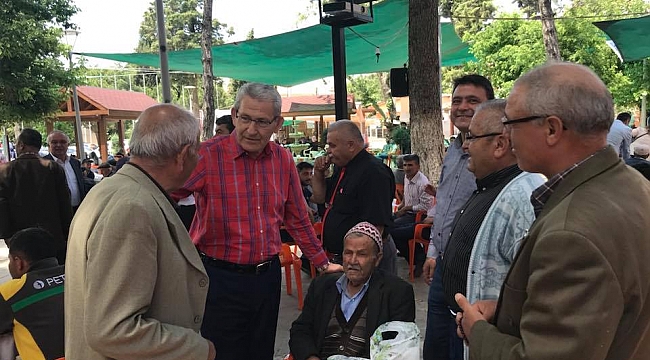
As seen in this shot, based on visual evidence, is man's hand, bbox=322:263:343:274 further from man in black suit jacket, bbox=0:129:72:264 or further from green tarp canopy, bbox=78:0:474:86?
→ green tarp canopy, bbox=78:0:474:86

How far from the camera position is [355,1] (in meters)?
5.08

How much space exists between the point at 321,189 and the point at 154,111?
2108 mm

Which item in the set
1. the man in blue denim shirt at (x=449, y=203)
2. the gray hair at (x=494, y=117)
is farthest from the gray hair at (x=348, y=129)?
the gray hair at (x=494, y=117)

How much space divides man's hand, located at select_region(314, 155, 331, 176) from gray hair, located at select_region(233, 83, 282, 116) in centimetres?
101

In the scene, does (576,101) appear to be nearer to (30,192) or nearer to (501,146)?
(501,146)

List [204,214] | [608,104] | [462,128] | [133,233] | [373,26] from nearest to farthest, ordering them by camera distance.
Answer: [608,104], [133,233], [204,214], [462,128], [373,26]

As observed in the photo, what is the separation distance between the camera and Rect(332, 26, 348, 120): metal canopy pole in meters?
4.96

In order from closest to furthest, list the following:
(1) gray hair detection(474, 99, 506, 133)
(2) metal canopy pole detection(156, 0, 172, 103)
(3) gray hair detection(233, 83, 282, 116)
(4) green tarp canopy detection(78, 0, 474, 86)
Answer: (1) gray hair detection(474, 99, 506, 133)
(3) gray hair detection(233, 83, 282, 116)
(2) metal canopy pole detection(156, 0, 172, 103)
(4) green tarp canopy detection(78, 0, 474, 86)

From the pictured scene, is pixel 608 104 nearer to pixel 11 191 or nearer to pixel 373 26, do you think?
pixel 11 191

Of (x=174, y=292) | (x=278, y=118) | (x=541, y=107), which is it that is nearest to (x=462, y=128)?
(x=278, y=118)

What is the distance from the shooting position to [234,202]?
8.02 feet

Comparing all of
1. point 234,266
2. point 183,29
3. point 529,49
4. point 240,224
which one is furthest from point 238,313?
point 183,29

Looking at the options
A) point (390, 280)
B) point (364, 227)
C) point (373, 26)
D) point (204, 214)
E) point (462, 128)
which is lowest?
point (390, 280)

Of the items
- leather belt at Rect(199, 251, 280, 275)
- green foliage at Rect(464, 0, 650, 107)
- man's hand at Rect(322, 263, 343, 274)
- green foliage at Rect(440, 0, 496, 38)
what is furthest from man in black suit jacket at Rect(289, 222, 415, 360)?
green foliage at Rect(440, 0, 496, 38)
